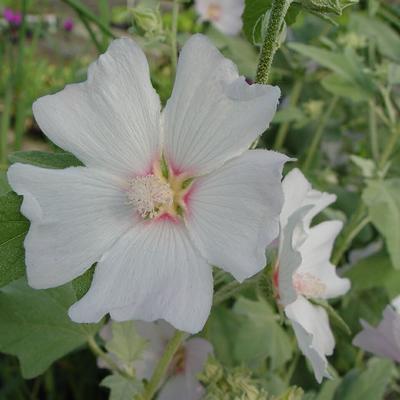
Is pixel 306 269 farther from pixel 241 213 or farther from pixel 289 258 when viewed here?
pixel 241 213

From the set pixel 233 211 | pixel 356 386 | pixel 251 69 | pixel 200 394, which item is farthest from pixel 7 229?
pixel 251 69

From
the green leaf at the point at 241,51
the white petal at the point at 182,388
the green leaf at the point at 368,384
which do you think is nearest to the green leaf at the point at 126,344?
the white petal at the point at 182,388

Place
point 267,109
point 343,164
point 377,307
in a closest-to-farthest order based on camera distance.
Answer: point 267,109, point 377,307, point 343,164

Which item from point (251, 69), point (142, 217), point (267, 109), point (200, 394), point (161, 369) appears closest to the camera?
point (267, 109)

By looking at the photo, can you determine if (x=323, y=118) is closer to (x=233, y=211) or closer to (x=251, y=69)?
(x=251, y=69)

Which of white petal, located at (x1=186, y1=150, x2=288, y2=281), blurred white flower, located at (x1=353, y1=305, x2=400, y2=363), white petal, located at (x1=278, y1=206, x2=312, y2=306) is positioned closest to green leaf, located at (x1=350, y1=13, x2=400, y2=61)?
blurred white flower, located at (x1=353, y1=305, x2=400, y2=363)

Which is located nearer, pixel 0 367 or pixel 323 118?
pixel 0 367
